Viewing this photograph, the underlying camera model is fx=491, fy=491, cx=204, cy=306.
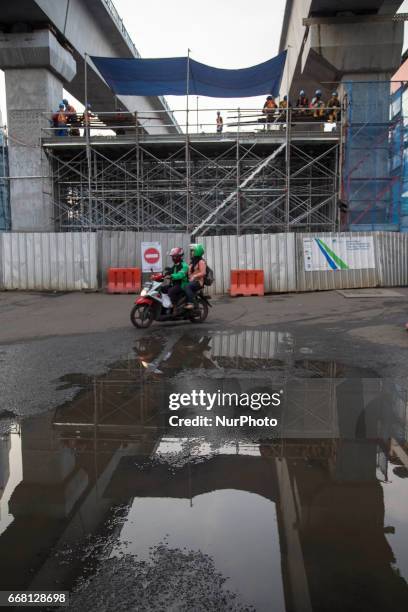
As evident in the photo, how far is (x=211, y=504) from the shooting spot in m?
3.16

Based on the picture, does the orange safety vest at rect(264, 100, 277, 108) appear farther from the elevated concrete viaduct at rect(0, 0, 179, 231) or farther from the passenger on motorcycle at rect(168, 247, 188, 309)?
the passenger on motorcycle at rect(168, 247, 188, 309)

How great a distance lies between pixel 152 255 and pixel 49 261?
137 inches

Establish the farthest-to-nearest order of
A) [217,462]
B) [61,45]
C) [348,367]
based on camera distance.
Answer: [61,45]
[348,367]
[217,462]

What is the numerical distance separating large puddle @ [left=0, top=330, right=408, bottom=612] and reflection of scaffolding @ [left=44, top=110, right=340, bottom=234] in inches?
642

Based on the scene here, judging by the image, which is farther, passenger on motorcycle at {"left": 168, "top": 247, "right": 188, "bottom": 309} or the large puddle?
passenger on motorcycle at {"left": 168, "top": 247, "right": 188, "bottom": 309}

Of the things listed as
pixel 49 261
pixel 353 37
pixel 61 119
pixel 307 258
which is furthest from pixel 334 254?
pixel 61 119

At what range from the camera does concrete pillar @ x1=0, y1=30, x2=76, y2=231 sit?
2058 cm

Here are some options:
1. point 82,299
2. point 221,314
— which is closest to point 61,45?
point 82,299

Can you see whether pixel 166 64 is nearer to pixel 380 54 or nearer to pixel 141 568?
pixel 380 54

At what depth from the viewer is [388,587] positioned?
2387 mm

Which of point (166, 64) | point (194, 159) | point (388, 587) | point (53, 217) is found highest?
point (166, 64)

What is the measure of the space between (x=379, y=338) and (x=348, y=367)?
2.18 meters

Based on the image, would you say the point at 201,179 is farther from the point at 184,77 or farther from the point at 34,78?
the point at 34,78

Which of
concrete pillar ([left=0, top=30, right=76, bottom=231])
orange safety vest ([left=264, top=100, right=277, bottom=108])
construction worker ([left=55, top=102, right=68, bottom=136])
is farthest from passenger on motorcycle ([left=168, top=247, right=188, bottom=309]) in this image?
construction worker ([left=55, top=102, right=68, bottom=136])
